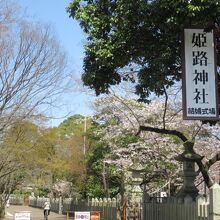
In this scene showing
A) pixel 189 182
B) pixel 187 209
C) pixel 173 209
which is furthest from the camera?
pixel 189 182

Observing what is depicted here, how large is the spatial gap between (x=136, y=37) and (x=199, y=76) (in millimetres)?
1992

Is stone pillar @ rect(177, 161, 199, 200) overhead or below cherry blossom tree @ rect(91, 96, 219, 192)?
below

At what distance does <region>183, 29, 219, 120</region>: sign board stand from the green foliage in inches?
13.6

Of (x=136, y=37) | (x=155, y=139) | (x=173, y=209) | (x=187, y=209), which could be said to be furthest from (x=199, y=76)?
(x=155, y=139)

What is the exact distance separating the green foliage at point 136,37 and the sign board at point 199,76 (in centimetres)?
35

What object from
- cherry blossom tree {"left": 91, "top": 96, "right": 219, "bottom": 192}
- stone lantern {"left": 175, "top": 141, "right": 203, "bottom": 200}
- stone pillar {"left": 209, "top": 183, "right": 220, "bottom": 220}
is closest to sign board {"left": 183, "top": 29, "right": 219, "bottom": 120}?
stone pillar {"left": 209, "top": 183, "right": 220, "bottom": 220}

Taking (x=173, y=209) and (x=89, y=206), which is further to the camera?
(x=89, y=206)

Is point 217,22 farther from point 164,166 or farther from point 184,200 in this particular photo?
point 164,166

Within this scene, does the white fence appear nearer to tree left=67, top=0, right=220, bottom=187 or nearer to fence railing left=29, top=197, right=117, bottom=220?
tree left=67, top=0, right=220, bottom=187

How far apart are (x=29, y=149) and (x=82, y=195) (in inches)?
710

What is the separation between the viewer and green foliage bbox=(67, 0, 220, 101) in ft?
37.3

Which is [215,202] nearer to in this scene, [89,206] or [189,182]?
[189,182]

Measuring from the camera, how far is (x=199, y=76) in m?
11.5

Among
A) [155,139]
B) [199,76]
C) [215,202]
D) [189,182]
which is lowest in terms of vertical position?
[215,202]
